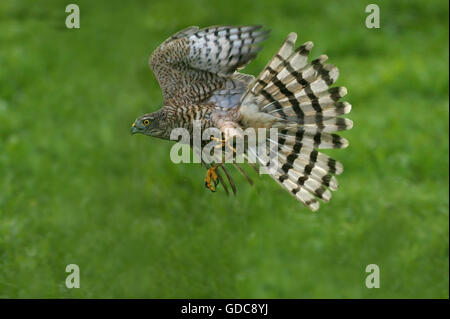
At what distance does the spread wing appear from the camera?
7145 mm

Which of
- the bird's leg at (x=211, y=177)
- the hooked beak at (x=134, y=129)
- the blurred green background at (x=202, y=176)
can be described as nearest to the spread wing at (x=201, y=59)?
the hooked beak at (x=134, y=129)

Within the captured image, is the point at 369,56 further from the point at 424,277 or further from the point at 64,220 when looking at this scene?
the point at 64,220

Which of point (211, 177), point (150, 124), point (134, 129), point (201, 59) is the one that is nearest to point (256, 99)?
point (201, 59)

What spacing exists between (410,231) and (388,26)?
4.50m

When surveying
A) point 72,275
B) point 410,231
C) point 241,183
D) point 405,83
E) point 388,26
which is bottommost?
point 72,275

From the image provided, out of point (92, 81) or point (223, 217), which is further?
point (92, 81)

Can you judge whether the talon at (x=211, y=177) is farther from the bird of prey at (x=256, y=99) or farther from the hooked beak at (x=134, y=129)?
the hooked beak at (x=134, y=129)

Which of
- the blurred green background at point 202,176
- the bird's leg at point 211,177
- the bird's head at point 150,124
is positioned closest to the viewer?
the bird's leg at point 211,177

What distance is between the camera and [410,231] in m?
11.1

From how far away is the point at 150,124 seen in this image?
24.3 feet

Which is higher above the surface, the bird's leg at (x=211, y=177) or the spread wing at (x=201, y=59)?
the spread wing at (x=201, y=59)

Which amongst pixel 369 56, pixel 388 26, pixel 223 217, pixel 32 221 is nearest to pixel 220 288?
pixel 223 217

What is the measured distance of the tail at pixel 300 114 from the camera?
282 inches

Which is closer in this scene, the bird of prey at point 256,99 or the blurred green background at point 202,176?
the bird of prey at point 256,99
